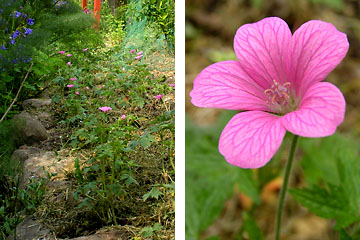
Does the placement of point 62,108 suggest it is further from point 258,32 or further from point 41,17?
point 258,32

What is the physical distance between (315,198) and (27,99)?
0.78 m

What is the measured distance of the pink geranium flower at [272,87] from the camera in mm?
514

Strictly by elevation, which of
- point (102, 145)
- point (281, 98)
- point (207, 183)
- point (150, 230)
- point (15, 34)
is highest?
point (15, 34)

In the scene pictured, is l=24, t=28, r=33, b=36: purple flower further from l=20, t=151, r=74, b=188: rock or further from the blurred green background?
the blurred green background

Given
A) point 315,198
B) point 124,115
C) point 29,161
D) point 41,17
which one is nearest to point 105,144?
point 124,115

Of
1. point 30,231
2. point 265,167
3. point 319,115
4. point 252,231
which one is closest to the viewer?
point 319,115

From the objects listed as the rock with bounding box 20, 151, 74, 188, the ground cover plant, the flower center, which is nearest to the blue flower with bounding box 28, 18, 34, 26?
the ground cover plant

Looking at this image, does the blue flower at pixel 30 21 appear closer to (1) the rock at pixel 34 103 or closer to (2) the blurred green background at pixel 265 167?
(1) the rock at pixel 34 103

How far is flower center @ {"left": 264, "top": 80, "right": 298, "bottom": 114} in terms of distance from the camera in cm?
65

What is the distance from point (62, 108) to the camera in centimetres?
115

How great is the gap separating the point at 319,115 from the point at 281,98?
154 millimetres

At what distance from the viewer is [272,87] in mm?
656

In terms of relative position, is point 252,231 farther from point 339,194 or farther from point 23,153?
point 23,153

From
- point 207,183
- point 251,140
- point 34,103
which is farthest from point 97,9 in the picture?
point 251,140
